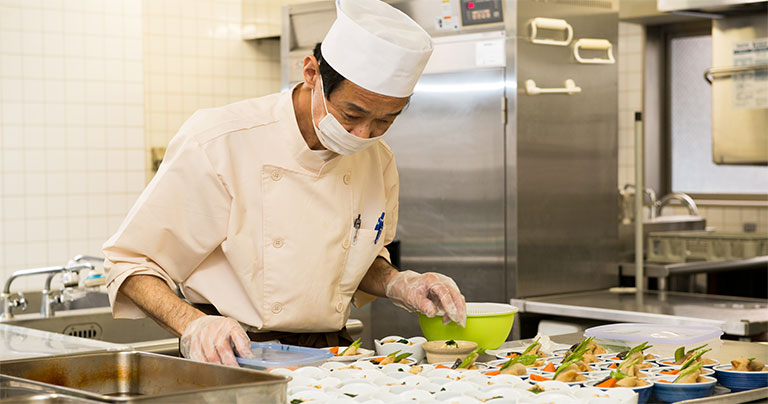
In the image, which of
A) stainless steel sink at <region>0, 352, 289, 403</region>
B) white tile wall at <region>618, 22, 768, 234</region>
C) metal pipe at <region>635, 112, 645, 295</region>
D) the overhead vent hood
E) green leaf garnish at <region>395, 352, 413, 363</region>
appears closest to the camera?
stainless steel sink at <region>0, 352, 289, 403</region>

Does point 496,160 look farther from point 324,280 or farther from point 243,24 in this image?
point 243,24

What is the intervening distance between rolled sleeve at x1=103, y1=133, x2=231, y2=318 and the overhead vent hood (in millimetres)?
2040

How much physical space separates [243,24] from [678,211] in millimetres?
2947

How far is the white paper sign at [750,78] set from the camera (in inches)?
165

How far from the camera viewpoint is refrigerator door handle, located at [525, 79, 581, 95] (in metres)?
3.63

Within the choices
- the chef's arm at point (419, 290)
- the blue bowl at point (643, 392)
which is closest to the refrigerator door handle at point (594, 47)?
the chef's arm at point (419, 290)

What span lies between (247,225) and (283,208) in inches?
3.4

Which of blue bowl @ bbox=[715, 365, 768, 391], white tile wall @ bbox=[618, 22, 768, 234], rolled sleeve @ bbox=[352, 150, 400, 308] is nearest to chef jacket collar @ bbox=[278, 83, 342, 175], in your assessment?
rolled sleeve @ bbox=[352, 150, 400, 308]

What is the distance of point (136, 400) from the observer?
4.06 feet

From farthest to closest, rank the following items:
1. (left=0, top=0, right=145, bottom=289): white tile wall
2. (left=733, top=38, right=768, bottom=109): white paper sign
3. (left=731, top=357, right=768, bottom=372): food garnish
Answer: (left=0, top=0, right=145, bottom=289): white tile wall → (left=733, top=38, right=768, bottom=109): white paper sign → (left=731, top=357, right=768, bottom=372): food garnish

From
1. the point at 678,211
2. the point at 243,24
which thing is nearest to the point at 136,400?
the point at 243,24

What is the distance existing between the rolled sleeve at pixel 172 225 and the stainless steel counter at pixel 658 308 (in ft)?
5.48

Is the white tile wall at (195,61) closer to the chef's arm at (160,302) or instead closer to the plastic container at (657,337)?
the chef's arm at (160,302)

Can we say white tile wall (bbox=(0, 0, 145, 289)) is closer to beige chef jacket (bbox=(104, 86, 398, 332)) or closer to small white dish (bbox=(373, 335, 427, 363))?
beige chef jacket (bbox=(104, 86, 398, 332))
